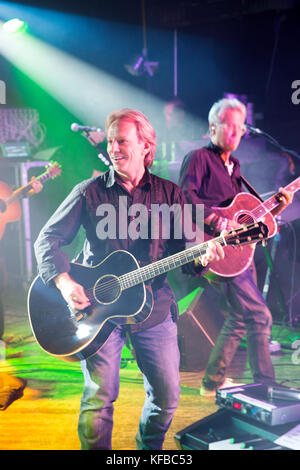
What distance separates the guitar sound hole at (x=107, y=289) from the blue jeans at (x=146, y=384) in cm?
17

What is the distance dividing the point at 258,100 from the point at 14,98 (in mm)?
3681

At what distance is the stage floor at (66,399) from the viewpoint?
3316 millimetres

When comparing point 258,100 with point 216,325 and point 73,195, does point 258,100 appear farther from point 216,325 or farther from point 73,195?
point 73,195

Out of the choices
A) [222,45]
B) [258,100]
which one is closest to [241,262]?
[258,100]

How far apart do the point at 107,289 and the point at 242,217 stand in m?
1.39

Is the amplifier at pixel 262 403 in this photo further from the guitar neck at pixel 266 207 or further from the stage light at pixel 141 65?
the stage light at pixel 141 65

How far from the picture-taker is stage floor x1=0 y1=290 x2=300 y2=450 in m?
3.32

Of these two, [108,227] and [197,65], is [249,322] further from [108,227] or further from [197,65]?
[197,65]
